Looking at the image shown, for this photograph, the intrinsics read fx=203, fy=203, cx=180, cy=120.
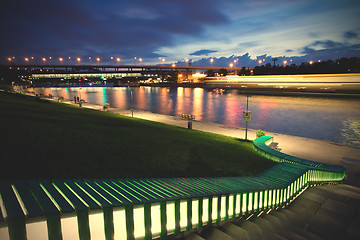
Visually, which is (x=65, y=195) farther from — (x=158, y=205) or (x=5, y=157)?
(x=5, y=157)

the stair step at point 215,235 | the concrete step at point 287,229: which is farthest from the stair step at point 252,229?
the stair step at point 215,235

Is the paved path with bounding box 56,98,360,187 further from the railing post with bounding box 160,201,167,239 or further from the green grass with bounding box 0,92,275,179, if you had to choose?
the railing post with bounding box 160,201,167,239

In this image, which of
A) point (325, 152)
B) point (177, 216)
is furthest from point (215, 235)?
point (325, 152)

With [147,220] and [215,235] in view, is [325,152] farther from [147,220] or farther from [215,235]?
[147,220]

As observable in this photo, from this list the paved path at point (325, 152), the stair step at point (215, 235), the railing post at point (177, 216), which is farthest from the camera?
the paved path at point (325, 152)

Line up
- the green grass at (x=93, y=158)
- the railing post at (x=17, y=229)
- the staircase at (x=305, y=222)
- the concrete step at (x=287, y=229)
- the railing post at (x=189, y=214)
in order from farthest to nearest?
the green grass at (x=93, y=158)
the concrete step at (x=287, y=229)
the staircase at (x=305, y=222)
the railing post at (x=189, y=214)
the railing post at (x=17, y=229)

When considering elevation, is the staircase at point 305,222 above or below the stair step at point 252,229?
below

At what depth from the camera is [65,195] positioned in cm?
313

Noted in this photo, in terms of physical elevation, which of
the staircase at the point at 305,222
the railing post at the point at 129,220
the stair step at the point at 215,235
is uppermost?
the railing post at the point at 129,220

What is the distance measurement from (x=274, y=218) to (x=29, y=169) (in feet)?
24.0

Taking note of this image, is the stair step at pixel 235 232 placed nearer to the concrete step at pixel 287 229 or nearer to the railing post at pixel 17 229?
the concrete step at pixel 287 229

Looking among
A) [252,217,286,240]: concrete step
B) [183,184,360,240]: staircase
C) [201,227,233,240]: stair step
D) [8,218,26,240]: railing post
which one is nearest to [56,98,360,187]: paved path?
[183,184,360,240]: staircase

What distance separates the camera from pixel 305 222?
245 inches

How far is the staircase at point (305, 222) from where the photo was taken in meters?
4.63
